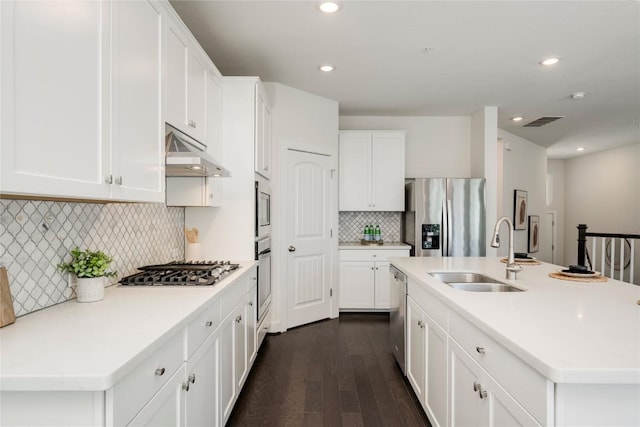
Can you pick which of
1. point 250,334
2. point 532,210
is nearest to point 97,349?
point 250,334

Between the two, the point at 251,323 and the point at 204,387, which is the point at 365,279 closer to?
the point at 251,323

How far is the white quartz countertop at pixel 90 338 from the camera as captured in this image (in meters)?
0.93

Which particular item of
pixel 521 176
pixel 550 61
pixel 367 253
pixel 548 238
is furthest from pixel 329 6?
pixel 548 238

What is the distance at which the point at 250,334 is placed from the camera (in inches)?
113

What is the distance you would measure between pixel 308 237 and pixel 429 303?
2335mm

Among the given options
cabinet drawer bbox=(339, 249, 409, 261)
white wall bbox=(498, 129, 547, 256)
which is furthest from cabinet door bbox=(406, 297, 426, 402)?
white wall bbox=(498, 129, 547, 256)

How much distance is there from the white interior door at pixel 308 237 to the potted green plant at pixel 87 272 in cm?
248

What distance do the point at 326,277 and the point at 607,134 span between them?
5.76 m

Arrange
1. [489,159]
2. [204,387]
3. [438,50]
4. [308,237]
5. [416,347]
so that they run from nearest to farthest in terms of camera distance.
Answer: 1. [204,387]
2. [416,347]
3. [438,50]
4. [308,237]
5. [489,159]

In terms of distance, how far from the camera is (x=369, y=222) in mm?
5453

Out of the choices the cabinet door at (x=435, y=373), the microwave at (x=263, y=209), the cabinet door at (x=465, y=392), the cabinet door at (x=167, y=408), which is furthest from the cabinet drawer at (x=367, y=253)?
the cabinet door at (x=167, y=408)

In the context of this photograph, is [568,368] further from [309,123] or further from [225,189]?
[309,123]

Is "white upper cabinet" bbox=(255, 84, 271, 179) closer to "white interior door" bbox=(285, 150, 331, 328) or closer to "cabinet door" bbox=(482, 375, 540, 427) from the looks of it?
"white interior door" bbox=(285, 150, 331, 328)

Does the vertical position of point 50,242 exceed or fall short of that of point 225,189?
it falls short
